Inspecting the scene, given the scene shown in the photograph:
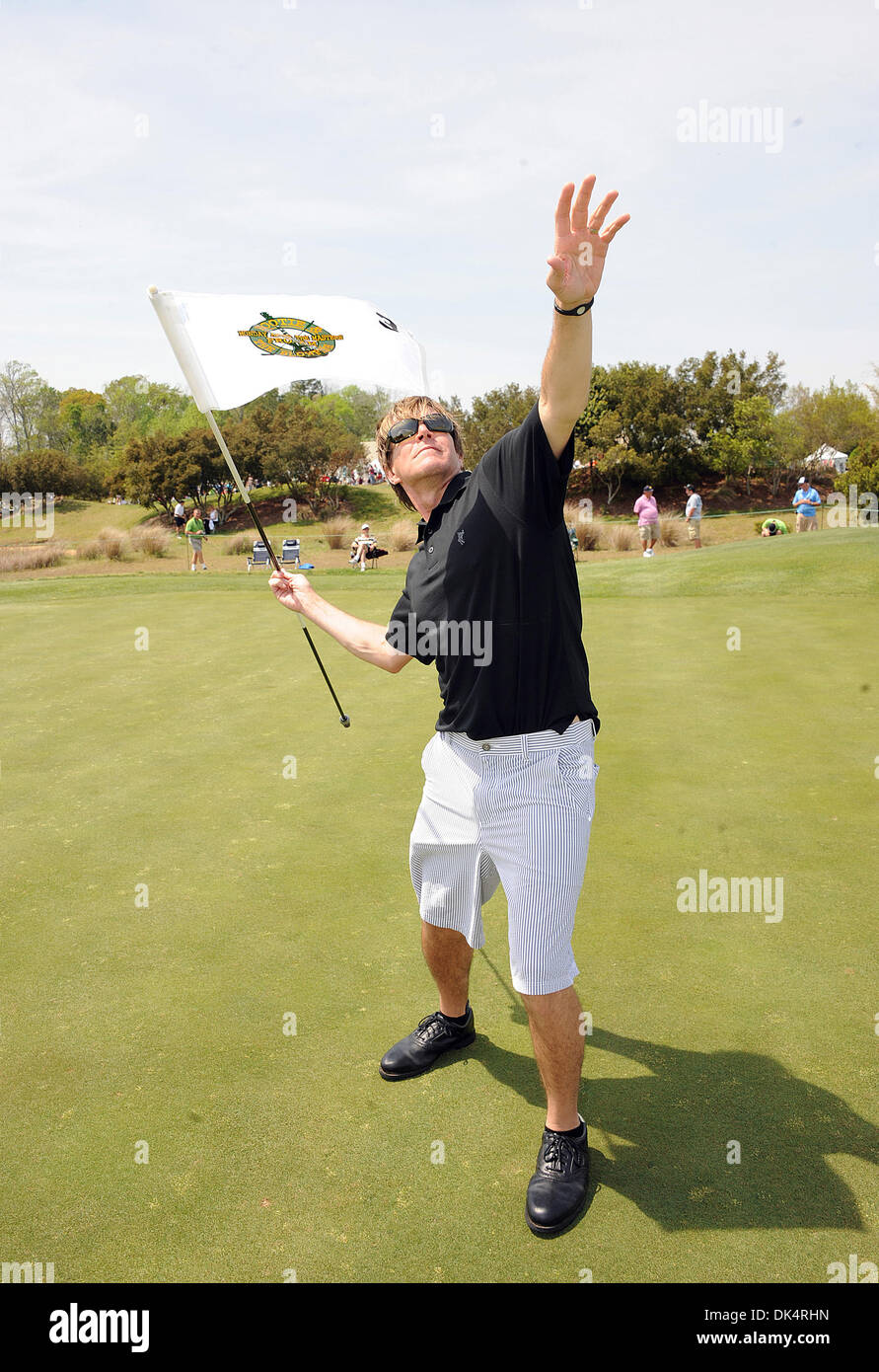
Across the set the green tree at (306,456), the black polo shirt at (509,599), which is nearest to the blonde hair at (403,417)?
the black polo shirt at (509,599)

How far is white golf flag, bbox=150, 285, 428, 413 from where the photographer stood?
3.67m

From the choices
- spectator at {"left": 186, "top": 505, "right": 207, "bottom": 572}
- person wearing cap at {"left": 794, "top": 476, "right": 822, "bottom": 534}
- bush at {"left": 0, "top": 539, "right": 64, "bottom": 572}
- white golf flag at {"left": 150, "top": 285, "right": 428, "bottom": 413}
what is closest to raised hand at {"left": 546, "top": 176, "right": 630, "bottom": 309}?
white golf flag at {"left": 150, "top": 285, "right": 428, "bottom": 413}

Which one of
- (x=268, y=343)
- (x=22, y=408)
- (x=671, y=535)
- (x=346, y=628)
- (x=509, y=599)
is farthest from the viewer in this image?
(x=22, y=408)

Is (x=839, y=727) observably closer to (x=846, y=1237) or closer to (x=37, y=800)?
(x=846, y=1237)

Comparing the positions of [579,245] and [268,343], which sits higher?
[268,343]

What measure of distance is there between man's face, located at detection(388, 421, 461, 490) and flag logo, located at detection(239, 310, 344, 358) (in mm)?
978

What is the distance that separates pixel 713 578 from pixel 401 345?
37.4ft

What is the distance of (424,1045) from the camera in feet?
9.88

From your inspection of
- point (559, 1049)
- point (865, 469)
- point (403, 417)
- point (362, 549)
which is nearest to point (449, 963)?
point (559, 1049)

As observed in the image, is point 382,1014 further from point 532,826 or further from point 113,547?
point 113,547

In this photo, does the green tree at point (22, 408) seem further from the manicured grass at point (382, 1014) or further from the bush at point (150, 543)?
the manicured grass at point (382, 1014)

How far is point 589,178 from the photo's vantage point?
213 centimetres

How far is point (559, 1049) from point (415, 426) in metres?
1.84
